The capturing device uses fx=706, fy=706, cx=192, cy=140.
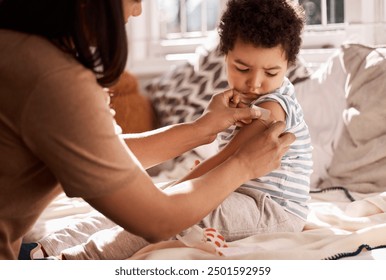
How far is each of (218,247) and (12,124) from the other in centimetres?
44

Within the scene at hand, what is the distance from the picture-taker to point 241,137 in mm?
1194

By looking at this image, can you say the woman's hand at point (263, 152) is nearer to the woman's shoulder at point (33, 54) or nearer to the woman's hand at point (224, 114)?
the woman's hand at point (224, 114)

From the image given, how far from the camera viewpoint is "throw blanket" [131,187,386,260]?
111 centimetres

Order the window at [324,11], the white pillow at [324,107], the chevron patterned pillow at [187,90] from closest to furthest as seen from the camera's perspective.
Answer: the white pillow at [324,107], the chevron patterned pillow at [187,90], the window at [324,11]

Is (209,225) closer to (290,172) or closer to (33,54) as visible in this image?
(290,172)

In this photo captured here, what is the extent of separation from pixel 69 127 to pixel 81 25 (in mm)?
132

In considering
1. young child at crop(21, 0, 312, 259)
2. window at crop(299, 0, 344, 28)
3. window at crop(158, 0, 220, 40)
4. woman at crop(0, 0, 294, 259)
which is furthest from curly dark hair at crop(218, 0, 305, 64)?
window at crop(158, 0, 220, 40)

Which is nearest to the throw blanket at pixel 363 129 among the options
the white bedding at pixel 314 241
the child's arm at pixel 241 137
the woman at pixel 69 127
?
the white bedding at pixel 314 241

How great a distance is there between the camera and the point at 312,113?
1.91 metres

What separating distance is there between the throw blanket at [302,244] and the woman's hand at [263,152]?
152 mm

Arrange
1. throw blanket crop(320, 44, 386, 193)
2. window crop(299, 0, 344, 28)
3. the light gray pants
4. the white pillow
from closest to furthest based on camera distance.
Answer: the light gray pants
throw blanket crop(320, 44, 386, 193)
the white pillow
window crop(299, 0, 344, 28)

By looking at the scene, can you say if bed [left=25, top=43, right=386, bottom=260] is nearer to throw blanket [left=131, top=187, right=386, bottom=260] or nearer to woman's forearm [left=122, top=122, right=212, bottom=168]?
throw blanket [left=131, top=187, right=386, bottom=260]

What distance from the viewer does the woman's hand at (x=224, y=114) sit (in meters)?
1.20

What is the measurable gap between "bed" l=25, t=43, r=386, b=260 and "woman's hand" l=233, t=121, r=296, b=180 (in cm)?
15
